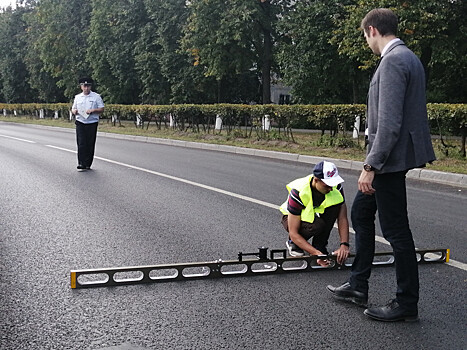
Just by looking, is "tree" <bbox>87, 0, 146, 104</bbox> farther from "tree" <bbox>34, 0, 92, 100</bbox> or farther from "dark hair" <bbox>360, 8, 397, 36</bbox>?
"dark hair" <bbox>360, 8, 397, 36</bbox>

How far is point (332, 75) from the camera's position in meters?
27.6

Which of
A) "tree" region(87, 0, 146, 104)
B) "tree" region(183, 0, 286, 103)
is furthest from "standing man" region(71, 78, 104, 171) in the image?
"tree" region(87, 0, 146, 104)

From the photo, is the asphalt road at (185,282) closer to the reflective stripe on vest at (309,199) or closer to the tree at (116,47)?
the reflective stripe on vest at (309,199)

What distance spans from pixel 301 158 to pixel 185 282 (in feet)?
34.8

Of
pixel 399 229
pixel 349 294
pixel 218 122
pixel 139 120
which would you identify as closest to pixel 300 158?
pixel 218 122

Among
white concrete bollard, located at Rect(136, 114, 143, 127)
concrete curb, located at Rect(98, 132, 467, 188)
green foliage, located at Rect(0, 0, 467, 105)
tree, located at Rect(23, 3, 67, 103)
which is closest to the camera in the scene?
concrete curb, located at Rect(98, 132, 467, 188)

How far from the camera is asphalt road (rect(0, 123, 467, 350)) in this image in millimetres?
3545

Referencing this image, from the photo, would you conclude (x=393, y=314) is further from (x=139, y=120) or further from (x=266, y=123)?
(x=139, y=120)

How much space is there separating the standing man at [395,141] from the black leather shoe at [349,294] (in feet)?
0.62

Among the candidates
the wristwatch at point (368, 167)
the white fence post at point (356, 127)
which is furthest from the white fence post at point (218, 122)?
the wristwatch at point (368, 167)

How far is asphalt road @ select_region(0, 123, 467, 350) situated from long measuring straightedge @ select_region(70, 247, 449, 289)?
0.09 m

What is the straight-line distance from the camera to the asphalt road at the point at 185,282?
3.54 m

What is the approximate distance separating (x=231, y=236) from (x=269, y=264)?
1173 millimetres

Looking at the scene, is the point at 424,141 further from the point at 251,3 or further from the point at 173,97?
the point at 173,97
